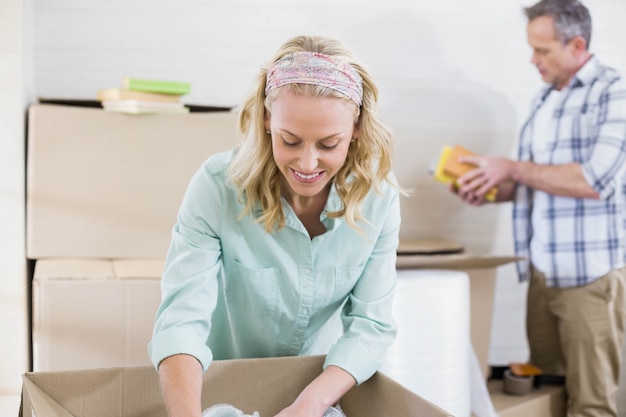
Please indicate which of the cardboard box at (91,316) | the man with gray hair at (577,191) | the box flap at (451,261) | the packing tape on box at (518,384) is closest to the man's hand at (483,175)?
the man with gray hair at (577,191)

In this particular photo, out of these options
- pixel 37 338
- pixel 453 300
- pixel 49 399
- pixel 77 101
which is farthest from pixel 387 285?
pixel 77 101

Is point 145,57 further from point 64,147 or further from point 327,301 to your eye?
point 327,301

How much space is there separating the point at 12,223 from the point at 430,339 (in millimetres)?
1071

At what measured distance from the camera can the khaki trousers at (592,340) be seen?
7.97ft

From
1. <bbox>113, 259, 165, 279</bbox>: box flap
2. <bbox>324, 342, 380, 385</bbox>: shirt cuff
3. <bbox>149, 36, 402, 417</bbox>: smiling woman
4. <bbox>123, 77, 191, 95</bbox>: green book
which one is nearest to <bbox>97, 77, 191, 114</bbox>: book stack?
<bbox>123, 77, 191, 95</bbox>: green book

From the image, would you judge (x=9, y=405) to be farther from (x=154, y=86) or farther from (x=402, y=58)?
(x=402, y=58)

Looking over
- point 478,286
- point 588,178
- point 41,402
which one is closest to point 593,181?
point 588,178

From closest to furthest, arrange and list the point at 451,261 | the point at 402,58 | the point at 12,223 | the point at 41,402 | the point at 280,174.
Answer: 1. the point at 41,402
2. the point at 280,174
3. the point at 12,223
4. the point at 451,261
5. the point at 402,58

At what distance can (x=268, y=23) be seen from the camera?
251 centimetres

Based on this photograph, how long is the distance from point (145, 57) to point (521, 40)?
49.5 inches

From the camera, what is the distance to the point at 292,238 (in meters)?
1.30

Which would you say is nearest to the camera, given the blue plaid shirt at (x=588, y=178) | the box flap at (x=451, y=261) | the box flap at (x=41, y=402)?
the box flap at (x=41, y=402)

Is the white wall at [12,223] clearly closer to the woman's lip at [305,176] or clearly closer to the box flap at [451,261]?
the box flap at [451,261]

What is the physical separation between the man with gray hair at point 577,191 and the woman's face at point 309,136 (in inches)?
54.9
